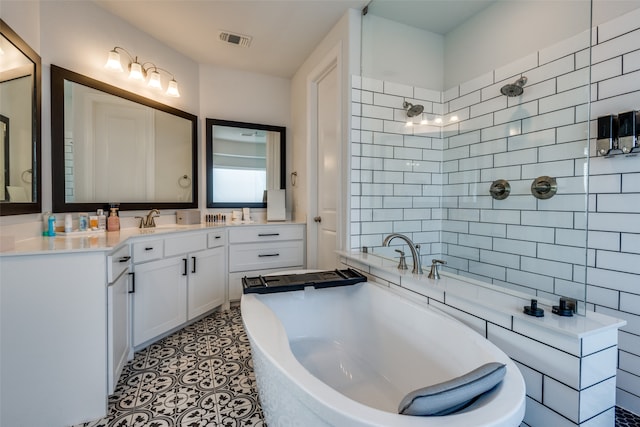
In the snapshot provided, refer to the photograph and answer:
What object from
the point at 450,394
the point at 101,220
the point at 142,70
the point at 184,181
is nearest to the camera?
the point at 450,394

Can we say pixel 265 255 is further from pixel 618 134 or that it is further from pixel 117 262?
pixel 618 134

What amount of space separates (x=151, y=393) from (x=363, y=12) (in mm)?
2882

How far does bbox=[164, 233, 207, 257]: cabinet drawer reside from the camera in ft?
7.06

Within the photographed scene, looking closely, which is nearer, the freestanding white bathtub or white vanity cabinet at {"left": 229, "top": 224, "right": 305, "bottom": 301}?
the freestanding white bathtub

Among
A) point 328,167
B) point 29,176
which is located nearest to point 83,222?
point 29,176

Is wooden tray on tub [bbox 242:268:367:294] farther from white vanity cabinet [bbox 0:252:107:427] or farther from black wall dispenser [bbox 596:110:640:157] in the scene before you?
black wall dispenser [bbox 596:110:640:157]

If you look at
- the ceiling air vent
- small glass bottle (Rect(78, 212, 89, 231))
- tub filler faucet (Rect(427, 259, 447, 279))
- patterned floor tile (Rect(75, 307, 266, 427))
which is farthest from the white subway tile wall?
small glass bottle (Rect(78, 212, 89, 231))

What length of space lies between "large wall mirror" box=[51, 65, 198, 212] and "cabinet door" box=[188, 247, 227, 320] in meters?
0.65

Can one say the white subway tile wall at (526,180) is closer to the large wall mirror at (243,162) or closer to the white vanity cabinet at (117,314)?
the large wall mirror at (243,162)

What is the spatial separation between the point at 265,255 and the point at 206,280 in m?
0.60

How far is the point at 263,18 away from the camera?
230 cm

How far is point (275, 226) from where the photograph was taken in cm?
290

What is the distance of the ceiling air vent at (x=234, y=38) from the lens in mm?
2512

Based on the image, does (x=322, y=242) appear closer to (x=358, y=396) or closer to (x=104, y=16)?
(x=358, y=396)
